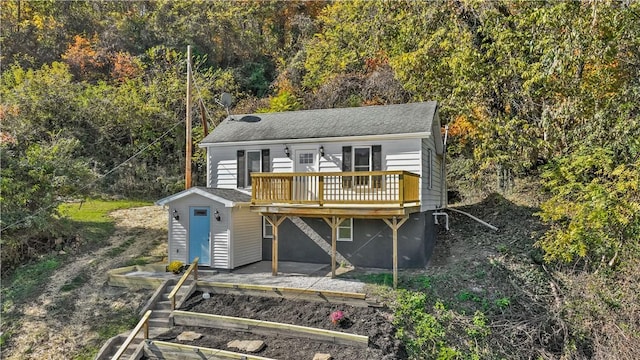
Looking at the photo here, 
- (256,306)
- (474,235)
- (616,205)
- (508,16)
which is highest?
(508,16)

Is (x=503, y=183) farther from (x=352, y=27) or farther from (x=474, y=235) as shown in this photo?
(x=352, y=27)

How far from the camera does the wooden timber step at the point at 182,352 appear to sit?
25.1 ft

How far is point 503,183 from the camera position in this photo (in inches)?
682

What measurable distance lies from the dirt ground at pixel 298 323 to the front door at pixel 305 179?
3292 mm

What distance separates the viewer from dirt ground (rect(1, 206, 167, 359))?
901cm

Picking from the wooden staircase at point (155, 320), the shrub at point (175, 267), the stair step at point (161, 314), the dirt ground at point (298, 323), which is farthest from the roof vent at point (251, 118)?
the stair step at point (161, 314)

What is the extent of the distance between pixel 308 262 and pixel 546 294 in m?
7.35

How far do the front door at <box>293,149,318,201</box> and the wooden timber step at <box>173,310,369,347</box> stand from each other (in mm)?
4073

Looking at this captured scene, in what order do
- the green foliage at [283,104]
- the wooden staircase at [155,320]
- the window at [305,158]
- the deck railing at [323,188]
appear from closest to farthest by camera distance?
the wooden staircase at [155,320] → the deck railing at [323,188] → the window at [305,158] → the green foliage at [283,104]

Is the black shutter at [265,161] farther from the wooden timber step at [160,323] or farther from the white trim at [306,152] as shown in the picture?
the wooden timber step at [160,323]

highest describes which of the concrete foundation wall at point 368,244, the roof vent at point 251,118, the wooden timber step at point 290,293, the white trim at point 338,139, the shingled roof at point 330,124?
the roof vent at point 251,118

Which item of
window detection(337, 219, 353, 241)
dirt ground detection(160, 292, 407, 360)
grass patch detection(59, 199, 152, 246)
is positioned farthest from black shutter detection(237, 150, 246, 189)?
grass patch detection(59, 199, 152, 246)

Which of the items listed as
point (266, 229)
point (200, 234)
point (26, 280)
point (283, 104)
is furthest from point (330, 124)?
point (26, 280)

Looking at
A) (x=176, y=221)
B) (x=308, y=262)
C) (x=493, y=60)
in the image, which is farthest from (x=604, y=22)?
(x=176, y=221)
